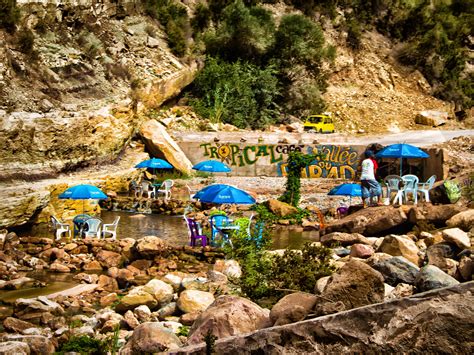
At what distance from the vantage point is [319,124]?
41.7 m

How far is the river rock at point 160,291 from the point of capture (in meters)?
9.58

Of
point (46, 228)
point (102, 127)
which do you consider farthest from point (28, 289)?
point (102, 127)

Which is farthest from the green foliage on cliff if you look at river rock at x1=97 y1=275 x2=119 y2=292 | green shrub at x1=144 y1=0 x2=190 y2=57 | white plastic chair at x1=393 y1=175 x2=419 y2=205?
river rock at x1=97 y1=275 x2=119 y2=292

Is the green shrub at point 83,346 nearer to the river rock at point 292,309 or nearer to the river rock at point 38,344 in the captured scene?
the river rock at point 38,344

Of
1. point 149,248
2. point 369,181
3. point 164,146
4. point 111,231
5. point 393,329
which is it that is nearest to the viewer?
point 393,329

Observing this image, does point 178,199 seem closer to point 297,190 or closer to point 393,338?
point 297,190

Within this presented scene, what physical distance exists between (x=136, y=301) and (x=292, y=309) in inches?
163

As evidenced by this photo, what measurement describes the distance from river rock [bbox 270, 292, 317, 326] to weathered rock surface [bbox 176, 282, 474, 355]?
2.27ft

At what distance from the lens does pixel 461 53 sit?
55.6 meters

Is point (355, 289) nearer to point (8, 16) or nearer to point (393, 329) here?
point (393, 329)

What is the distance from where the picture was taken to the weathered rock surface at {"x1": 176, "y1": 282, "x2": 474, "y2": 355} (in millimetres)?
4371

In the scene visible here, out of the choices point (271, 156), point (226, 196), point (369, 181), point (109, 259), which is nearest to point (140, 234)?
point (226, 196)

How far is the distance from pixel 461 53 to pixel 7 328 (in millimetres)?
54528

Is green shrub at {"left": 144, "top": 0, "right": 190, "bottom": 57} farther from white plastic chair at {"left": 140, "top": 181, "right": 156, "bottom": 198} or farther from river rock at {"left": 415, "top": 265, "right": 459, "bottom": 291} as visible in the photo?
river rock at {"left": 415, "top": 265, "right": 459, "bottom": 291}
